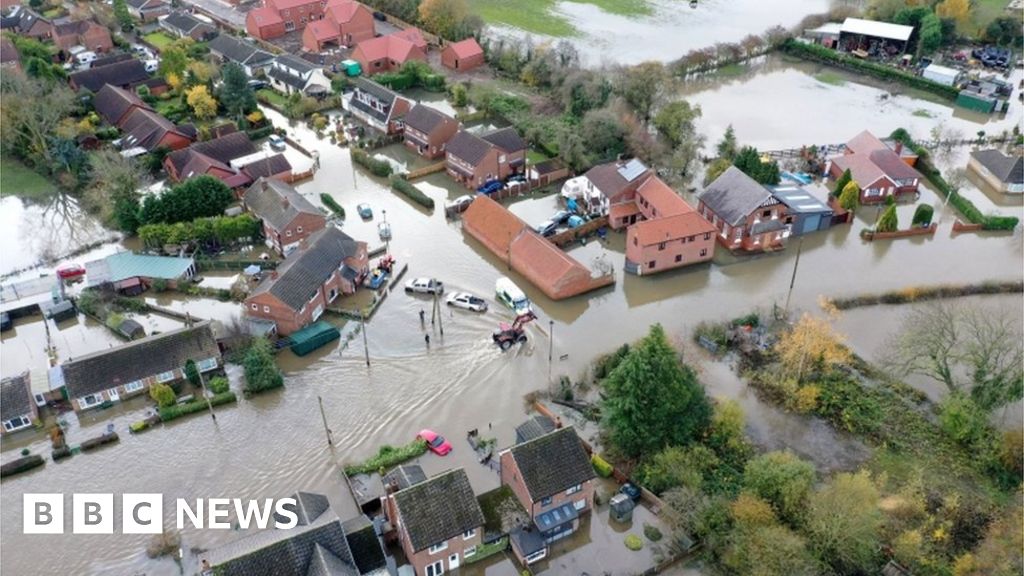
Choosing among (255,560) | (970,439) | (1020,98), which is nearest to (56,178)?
(255,560)

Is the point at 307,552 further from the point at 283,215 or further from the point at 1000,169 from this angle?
the point at 1000,169

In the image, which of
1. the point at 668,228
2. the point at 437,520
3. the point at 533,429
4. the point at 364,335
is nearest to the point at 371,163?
the point at 364,335

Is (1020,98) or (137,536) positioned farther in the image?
(1020,98)

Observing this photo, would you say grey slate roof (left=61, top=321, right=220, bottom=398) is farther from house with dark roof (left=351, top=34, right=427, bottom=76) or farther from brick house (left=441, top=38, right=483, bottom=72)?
brick house (left=441, top=38, right=483, bottom=72)

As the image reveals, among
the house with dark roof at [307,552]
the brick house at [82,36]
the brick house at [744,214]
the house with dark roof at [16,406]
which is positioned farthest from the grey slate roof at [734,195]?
the brick house at [82,36]

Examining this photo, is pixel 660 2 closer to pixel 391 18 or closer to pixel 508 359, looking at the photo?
pixel 391 18

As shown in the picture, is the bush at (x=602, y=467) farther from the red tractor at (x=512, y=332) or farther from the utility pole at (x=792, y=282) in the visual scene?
the utility pole at (x=792, y=282)
